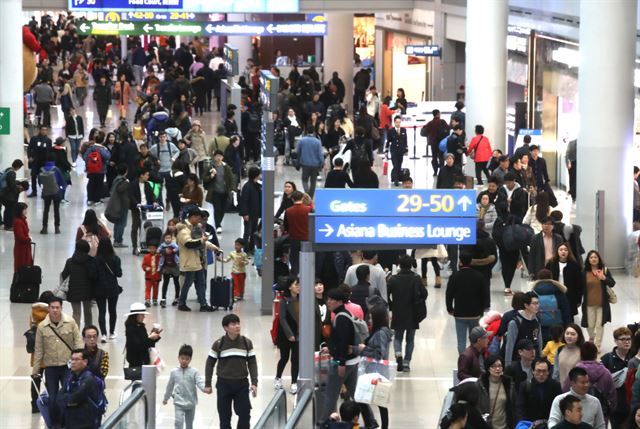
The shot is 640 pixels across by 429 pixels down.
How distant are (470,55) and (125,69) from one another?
52.9ft

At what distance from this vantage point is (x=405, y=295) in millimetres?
16297

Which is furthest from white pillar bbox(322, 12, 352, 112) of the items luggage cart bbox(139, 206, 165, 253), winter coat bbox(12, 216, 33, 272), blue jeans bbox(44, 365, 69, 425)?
blue jeans bbox(44, 365, 69, 425)

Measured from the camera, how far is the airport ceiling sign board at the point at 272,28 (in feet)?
137

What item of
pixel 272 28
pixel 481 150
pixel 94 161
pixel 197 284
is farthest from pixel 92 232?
pixel 272 28

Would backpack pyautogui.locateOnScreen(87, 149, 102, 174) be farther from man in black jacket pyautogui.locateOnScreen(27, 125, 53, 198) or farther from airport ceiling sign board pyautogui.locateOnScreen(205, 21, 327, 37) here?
airport ceiling sign board pyautogui.locateOnScreen(205, 21, 327, 37)

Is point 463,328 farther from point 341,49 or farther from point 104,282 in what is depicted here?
point 341,49

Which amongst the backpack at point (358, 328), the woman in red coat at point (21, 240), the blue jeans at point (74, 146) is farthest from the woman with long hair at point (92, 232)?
the blue jeans at point (74, 146)

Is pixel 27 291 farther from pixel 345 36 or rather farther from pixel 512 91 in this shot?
pixel 345 36

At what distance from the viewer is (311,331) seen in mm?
12016

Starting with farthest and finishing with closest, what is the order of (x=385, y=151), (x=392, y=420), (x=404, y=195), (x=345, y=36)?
(x=345, y=36), (x=385, y=151), (x=392, y=420), (x=404, y=195)

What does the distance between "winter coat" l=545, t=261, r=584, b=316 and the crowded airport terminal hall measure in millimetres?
34

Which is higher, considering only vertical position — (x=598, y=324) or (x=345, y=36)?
(x=345, y=36)

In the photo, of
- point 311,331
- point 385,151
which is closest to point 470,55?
point 385,151

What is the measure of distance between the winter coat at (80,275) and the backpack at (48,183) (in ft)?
24.8
